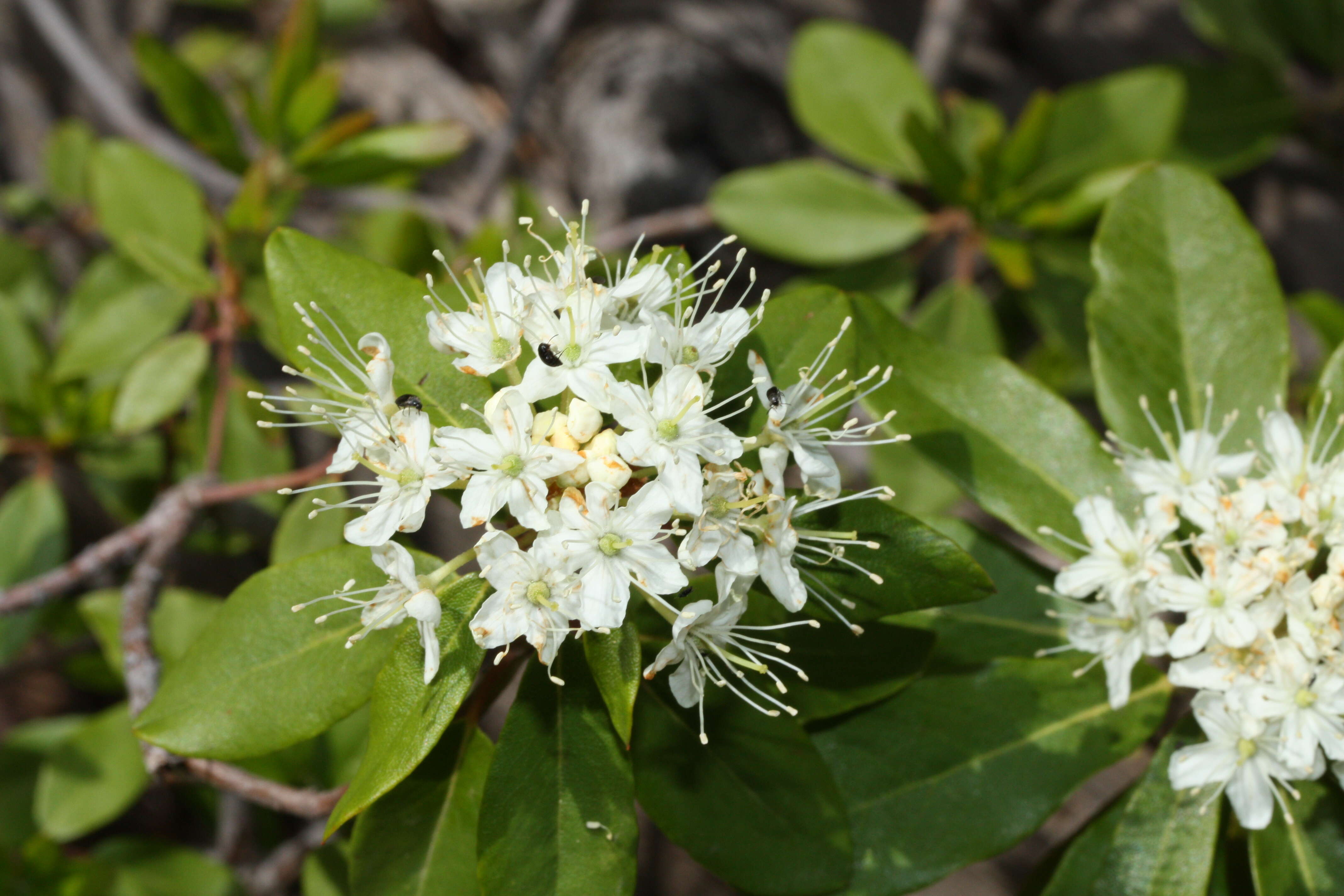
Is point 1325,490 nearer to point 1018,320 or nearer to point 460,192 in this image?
point 1018,320

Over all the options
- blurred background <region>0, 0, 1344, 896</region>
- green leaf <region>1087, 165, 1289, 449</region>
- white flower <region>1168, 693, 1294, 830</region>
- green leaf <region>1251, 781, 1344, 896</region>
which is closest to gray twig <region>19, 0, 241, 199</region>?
blurred background <region>0, 0, 1344, 896</region>

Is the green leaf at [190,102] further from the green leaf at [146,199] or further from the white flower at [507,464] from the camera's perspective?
the white flower at [507,464]

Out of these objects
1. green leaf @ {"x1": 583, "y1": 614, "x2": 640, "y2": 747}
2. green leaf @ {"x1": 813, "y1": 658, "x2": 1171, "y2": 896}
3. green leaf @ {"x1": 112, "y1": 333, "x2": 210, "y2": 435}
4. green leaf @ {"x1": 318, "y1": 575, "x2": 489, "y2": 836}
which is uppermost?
green leaf @ {"x1": 583, "y1": 614, "x2": 640, "y2": 747}

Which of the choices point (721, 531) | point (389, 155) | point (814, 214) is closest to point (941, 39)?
point (814, 214)

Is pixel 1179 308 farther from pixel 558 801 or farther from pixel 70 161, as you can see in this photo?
pixel 70 161

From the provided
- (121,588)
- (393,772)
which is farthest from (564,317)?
(121,588)

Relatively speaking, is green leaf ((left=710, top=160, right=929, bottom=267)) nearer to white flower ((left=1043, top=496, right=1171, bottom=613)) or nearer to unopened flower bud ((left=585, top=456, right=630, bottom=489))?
white flower ((left=1043, top=496, right=1171, bottom=613))
